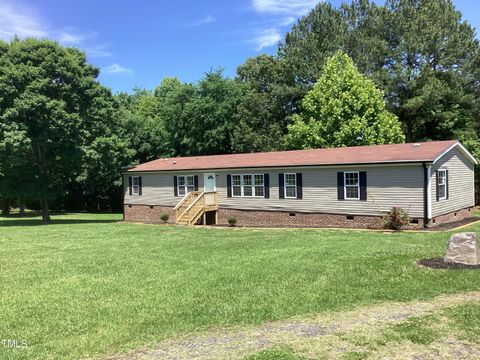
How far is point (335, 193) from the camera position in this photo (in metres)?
19.4

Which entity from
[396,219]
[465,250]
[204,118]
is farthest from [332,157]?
[204,118]

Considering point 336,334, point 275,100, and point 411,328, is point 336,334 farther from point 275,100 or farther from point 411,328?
point 275,100

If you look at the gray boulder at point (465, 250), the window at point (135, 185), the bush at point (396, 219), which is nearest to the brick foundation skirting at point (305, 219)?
the bush at point (396, 219)

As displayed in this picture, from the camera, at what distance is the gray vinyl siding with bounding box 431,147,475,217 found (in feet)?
57.7

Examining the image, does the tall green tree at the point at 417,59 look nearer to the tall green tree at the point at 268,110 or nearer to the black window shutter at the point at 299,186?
the tall green tree at the point at 268,110

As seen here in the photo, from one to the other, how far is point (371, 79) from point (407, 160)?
1769 cm

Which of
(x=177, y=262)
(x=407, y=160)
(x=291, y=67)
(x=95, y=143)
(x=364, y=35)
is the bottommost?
(x=177, y=262)

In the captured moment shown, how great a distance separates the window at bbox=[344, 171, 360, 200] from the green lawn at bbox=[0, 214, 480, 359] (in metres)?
5.25

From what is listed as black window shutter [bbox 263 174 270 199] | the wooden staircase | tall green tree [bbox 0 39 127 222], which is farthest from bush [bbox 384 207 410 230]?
tall green tree [bbox 0 39 127 222]

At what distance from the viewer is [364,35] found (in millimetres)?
36531

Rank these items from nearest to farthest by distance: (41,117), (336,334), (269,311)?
(336,334)
(269,311)
(41,117)

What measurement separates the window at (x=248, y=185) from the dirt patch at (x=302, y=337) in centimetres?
1581

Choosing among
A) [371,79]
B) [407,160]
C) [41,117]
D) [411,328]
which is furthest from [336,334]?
[371,79]

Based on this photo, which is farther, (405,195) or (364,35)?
(364,35)
